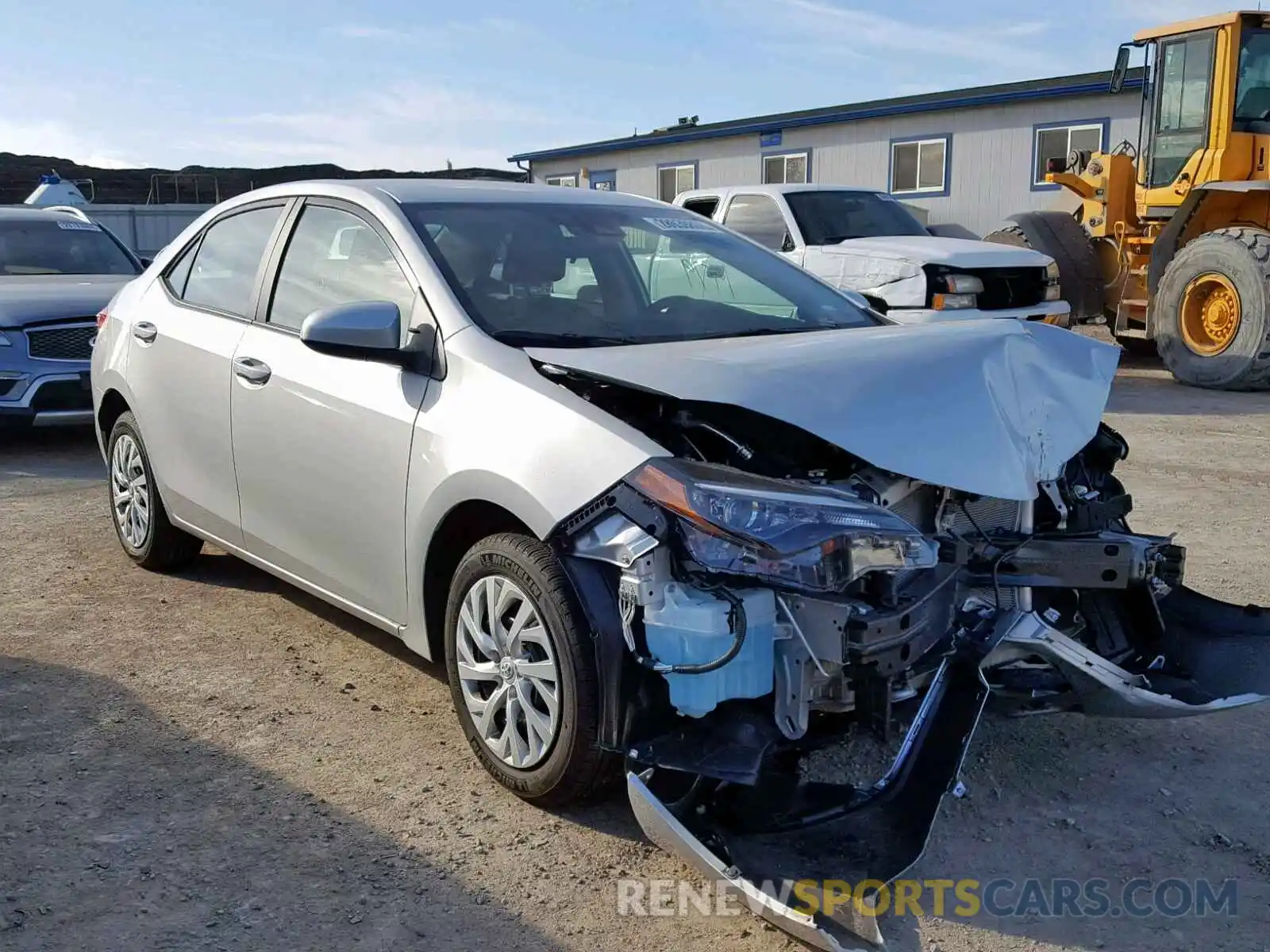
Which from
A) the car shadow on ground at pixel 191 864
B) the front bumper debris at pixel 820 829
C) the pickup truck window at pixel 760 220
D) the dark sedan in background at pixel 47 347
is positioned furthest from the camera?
the pickup truck window at pixel 760 220

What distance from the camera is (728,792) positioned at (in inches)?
122

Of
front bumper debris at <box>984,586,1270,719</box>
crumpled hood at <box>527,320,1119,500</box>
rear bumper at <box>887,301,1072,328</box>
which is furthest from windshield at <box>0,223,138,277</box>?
front bumper debris at <box>984,586,1270,719</box>

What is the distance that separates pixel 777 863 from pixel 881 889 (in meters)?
0.25

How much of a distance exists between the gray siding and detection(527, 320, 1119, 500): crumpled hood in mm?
17598

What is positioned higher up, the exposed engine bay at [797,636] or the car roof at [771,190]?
the car roof at [771,190]

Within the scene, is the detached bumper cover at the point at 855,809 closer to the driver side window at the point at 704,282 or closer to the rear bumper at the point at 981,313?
the driver side window at the point at 704,282

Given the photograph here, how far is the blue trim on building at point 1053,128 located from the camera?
19922 millimetres

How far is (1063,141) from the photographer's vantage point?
20406 mm

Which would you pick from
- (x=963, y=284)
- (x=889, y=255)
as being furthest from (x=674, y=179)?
(x=963, y=284)

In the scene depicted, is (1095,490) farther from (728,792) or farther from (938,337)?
(728,792)

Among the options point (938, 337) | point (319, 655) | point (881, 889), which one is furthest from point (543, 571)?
point (319, 655)

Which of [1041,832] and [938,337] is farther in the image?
[938,337]

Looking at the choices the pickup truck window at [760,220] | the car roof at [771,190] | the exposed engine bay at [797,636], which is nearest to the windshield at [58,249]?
the car roof at [771,190]

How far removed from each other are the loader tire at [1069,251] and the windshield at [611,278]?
9.37 meters
